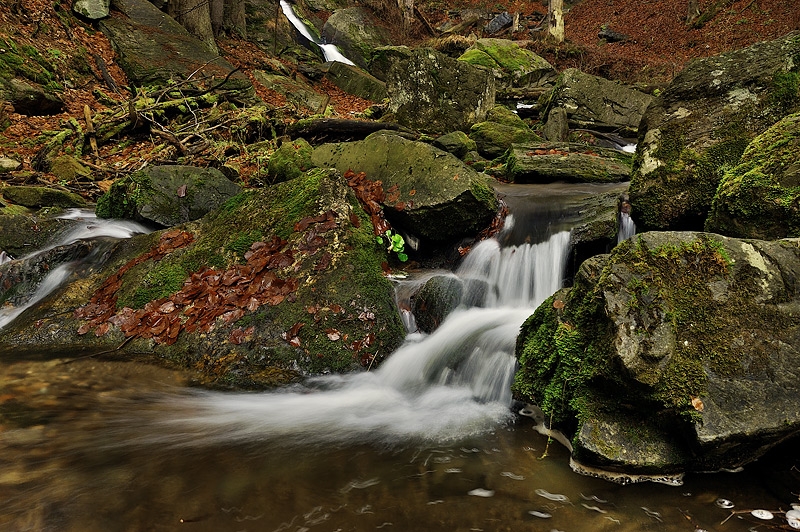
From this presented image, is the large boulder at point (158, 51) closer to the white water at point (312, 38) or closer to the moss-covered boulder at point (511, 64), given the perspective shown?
the moss-covered boulder at point (511, 64)

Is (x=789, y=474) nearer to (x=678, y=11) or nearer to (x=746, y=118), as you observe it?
(x=746, y=118)

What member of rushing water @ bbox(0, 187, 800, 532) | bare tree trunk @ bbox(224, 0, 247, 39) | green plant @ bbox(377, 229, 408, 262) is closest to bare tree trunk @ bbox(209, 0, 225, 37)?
bare tree trunk @ bbox(224, 0, 247, 39)

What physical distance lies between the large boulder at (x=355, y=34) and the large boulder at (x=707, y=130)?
19235 millimetres

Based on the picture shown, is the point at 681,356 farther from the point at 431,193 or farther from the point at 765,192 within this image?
the point at 431,193

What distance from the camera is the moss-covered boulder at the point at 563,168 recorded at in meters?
7.54

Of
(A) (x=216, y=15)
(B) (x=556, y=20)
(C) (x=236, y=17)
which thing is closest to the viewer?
(A) (x=216, y=15)

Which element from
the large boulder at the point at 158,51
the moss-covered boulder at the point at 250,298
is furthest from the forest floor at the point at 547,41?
the moss-covered boulder at the point at 250,298

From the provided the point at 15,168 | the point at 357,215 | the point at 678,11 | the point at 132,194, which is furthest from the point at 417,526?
the point at 678,11

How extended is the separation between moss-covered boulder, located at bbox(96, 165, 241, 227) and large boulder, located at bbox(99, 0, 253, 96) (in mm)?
6230

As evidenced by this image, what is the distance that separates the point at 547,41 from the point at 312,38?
11.3 m

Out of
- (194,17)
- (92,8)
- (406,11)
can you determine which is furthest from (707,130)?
(406,11)

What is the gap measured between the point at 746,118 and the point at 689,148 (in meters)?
0.65

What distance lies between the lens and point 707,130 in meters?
4.72

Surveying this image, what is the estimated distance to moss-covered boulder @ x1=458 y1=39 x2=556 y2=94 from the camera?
17.0 metres
